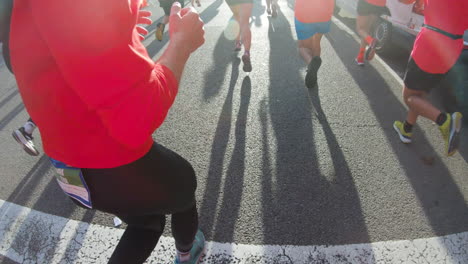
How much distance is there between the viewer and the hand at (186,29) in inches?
45.8

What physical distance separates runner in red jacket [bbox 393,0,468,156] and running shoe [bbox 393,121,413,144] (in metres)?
0.27

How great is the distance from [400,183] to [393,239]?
1.88 ft

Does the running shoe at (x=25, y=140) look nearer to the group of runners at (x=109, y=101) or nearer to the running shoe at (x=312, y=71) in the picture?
the group of runners at (x=109, y=101)

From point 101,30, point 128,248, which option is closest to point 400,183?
point 128,248

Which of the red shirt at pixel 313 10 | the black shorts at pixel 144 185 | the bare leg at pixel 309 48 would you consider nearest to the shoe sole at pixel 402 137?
the bare leg at pixel 309 48

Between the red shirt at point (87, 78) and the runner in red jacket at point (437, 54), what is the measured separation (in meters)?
2.19

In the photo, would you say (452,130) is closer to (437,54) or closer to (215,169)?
(437,54)

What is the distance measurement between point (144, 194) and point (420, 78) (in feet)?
7.88

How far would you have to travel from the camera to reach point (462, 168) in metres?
2.51

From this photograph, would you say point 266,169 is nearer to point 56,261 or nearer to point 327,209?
point 327,209

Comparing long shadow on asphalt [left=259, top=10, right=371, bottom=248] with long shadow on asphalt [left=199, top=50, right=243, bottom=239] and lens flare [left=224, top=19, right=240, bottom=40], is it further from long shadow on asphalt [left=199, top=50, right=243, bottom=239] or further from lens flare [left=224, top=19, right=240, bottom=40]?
lens flare [left=224, top=19, right=240, bottom=40]

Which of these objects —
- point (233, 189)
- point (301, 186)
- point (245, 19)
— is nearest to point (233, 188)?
point (233, 189)

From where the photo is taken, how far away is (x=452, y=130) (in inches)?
93.3

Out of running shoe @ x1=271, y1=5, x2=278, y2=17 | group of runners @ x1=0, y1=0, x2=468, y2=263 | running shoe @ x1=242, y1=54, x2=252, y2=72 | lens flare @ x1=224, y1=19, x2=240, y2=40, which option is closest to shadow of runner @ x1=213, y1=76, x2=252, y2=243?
group of runners @ x1=0, y1=0, x2=468, y2=263
